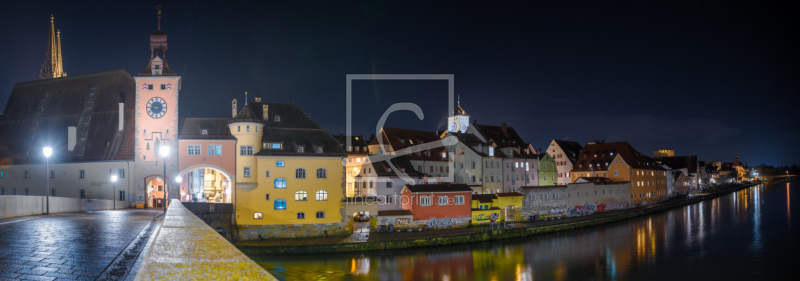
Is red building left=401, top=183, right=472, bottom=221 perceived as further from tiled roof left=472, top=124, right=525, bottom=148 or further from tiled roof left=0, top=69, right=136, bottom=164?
tiled roof left=0, top=69, right=136, bottom=164

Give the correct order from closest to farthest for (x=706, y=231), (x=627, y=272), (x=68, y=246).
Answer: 1. (x=68, y=246)
2. (x=627, y=272)
3. (x=706, y=231)

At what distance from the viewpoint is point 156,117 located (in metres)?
38.2

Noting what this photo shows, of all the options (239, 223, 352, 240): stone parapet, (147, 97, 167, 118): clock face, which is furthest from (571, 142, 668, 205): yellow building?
(147, 97, 167, 118): clock face

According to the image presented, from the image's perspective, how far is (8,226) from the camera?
484 inches

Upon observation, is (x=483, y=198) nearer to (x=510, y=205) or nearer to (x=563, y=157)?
(x=510, y=205)

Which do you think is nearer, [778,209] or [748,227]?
[748,227]

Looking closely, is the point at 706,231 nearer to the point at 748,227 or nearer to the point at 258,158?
the point at 748,227

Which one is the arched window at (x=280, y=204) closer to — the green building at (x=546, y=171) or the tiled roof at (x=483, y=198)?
the tiled roof at (x=483, y=198)

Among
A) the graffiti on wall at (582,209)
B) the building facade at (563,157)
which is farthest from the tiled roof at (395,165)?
the building facade at (563,157)

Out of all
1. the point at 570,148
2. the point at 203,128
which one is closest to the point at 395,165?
the point at 203,128

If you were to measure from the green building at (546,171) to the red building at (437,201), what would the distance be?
26.9 meters

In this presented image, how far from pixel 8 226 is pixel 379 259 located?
24250 millimetres

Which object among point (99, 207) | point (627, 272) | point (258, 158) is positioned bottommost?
point (627, 272)

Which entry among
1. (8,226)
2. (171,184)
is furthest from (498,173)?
(8,226)
